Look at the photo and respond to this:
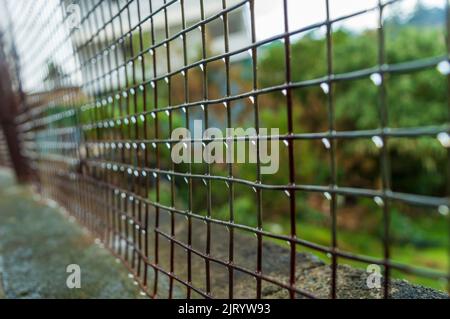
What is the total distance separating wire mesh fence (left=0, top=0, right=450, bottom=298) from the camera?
0.65m

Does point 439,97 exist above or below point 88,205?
above

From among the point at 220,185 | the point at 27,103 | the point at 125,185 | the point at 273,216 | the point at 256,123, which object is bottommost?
the point at 273,216

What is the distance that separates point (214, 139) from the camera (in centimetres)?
96

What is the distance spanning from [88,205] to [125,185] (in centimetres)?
66

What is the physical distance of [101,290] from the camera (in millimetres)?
1426

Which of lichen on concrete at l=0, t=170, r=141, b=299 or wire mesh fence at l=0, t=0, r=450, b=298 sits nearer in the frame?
wire mesh fence at l=0, t=0, r=450, b=298

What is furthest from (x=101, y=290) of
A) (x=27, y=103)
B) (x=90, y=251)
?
(x=27, y=103)

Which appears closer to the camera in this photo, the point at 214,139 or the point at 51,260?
the point at 214,139

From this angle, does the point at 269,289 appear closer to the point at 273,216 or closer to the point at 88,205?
the point at 88,205

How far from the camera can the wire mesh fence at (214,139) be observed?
650 millimetres

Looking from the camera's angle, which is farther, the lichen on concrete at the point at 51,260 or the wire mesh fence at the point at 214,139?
the lichen on concrete at the point at 51,260

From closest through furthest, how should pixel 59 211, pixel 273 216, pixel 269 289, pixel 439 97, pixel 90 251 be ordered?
pixel 269 289, pixel 90 251, pixel 59 211, pixel 273 216, pixel 439 97

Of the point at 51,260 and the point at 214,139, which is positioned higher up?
the point at 214,139

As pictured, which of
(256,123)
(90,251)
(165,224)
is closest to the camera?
Answer: (256,123)
